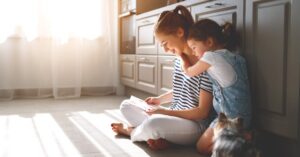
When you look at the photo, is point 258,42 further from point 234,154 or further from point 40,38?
point 40,38

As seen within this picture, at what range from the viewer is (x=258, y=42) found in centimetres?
159

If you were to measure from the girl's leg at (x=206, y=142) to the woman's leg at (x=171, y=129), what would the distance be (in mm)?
72

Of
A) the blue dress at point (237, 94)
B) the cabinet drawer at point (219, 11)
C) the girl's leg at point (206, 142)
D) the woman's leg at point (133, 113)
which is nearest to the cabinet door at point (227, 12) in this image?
the cabinet drawer at point (219, 11)

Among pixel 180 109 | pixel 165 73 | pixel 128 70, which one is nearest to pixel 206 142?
pixel 180 109

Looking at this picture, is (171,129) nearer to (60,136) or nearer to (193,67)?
(193,67)

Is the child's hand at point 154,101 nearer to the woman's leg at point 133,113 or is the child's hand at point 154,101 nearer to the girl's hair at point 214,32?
the woman's leg at point 133,113

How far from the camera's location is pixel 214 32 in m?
1.65

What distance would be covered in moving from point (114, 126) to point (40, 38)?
2.00m

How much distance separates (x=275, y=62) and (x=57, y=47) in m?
2.70

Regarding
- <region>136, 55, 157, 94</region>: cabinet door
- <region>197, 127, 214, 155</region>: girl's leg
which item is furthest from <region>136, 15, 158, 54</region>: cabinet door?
<region>197, 127, 214, 155</region>: girl's leg

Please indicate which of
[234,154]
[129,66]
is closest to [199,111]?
[234,154]

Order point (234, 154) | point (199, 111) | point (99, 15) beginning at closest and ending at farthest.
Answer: point (234, 154) < point (199, 111) < point (99, 15)

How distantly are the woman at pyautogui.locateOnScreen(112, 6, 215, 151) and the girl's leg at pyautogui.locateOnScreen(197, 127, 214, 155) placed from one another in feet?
0.03

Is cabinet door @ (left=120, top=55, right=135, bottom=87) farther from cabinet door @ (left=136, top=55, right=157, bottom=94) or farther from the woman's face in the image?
the woman's face
